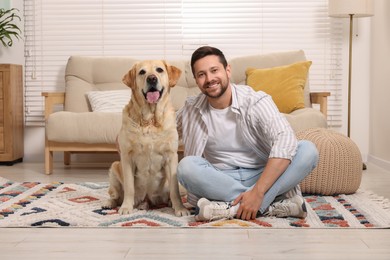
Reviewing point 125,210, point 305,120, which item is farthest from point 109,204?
point 305,120

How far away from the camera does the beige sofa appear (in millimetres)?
4312

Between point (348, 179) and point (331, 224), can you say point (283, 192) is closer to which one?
point (331, 224)

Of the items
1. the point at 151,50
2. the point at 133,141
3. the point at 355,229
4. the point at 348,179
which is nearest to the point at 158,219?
the point at 133,141

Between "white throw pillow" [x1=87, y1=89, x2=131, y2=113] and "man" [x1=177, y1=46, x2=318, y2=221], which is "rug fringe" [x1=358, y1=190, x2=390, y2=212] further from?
"white throw pillow" [x1=87, y1=89, x2=131, y2=113]

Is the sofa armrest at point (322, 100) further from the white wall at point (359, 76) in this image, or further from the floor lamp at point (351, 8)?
the white wall at point (359, 76)

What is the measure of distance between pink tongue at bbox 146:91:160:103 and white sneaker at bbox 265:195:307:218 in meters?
0.70

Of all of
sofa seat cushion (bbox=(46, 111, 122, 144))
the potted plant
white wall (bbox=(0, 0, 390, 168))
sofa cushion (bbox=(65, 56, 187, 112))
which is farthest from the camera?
white wall (bbox=(0, 0, 390, 168))

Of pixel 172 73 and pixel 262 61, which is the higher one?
pixel 262 61

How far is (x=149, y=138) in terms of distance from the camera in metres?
2.79

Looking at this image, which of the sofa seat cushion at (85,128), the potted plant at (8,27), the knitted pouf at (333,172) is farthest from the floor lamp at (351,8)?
the potted plant at (8,27)

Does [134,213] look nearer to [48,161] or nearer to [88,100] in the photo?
[48,161]

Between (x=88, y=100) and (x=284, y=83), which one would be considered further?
(x=88, y=100)

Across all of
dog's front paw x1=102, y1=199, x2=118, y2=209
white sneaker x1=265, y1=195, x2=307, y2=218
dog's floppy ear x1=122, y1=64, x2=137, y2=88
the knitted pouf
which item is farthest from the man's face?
the knitted pouf

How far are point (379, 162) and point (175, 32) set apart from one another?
1990 millimetres
